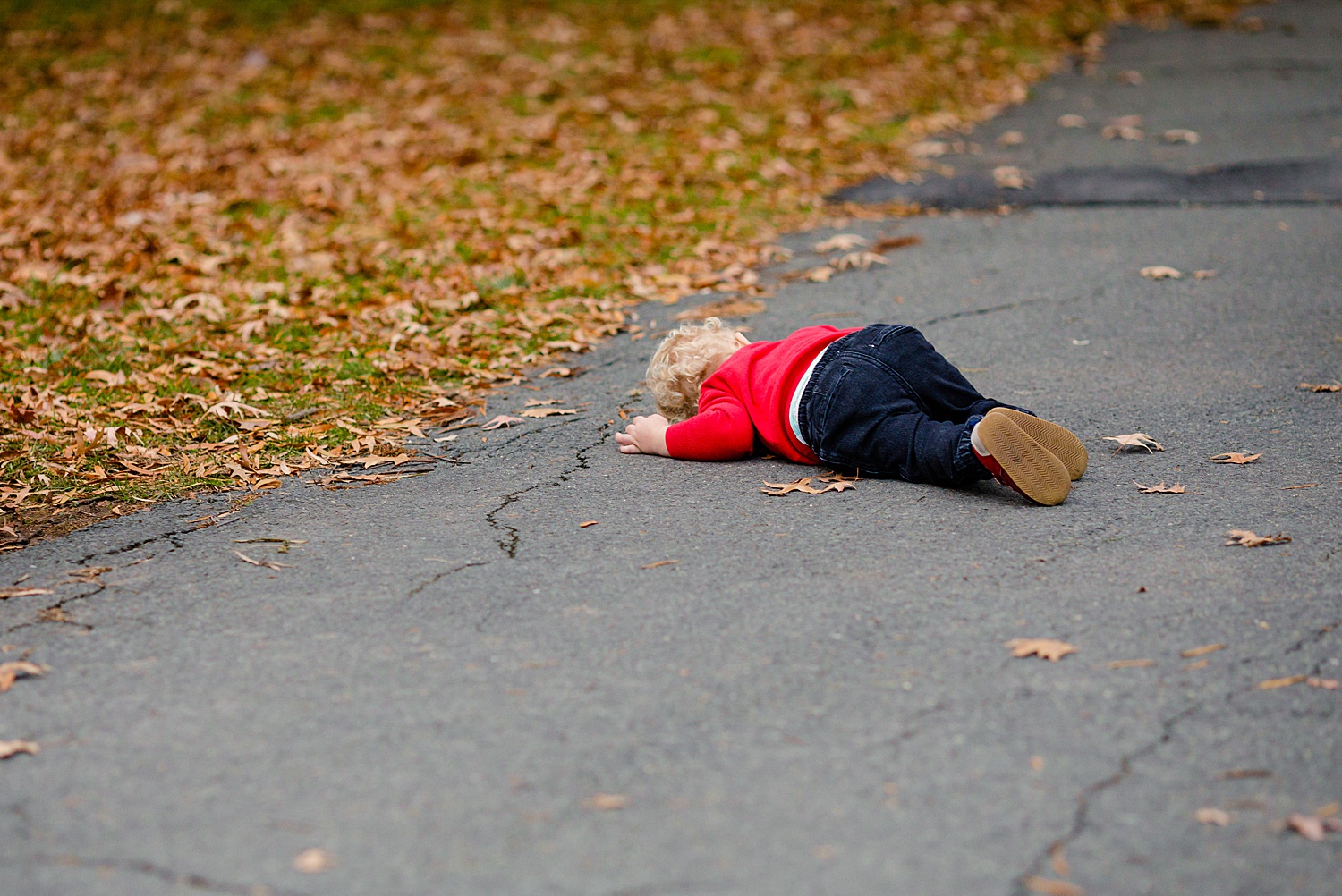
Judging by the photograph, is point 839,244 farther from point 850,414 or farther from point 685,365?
point 850,414

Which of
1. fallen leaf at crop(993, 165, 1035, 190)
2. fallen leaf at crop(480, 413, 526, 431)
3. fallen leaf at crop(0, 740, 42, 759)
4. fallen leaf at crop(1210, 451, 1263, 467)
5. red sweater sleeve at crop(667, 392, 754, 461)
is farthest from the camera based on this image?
fallen leaf at crop(993, 165, 1035, 190)

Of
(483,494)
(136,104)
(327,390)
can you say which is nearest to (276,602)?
(483,494)

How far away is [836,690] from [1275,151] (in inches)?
318

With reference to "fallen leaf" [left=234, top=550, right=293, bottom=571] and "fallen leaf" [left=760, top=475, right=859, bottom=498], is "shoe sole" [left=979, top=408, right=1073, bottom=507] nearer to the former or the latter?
"fallen leaf" [left=760, top=475, right=859, bottom=498]

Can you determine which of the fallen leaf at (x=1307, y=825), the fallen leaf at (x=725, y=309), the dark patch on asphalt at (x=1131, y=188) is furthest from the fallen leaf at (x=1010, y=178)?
the fallen leaf at (x=1307, y=825)

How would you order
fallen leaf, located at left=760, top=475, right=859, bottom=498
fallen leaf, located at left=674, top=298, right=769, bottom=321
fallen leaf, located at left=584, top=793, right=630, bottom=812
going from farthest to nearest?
fallen leaf, located at left=674, top=298, right=769, bottom=321 < fallen leaf, located at left=760, top=475, right=859, bottom=498 < fallen leaf, located at left=584, top=793, right=630, bottom=812

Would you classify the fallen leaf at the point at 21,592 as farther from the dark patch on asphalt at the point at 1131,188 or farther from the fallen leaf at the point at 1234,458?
the dark patch on asphalt at the point at 1131,188

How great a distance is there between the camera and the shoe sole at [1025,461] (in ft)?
11.8

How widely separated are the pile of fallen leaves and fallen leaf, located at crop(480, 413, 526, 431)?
293 mm

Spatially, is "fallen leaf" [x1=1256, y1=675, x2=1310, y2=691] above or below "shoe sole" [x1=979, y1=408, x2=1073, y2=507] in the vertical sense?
below

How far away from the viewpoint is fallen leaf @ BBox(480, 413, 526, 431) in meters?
4.82

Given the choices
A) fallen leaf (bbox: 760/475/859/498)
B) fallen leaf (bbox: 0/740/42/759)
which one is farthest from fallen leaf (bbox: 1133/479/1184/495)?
fallen leaf (bbox: 0/740/42/759)

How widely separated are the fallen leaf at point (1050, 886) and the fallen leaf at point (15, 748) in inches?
87.9

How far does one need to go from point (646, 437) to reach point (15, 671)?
224 cm
